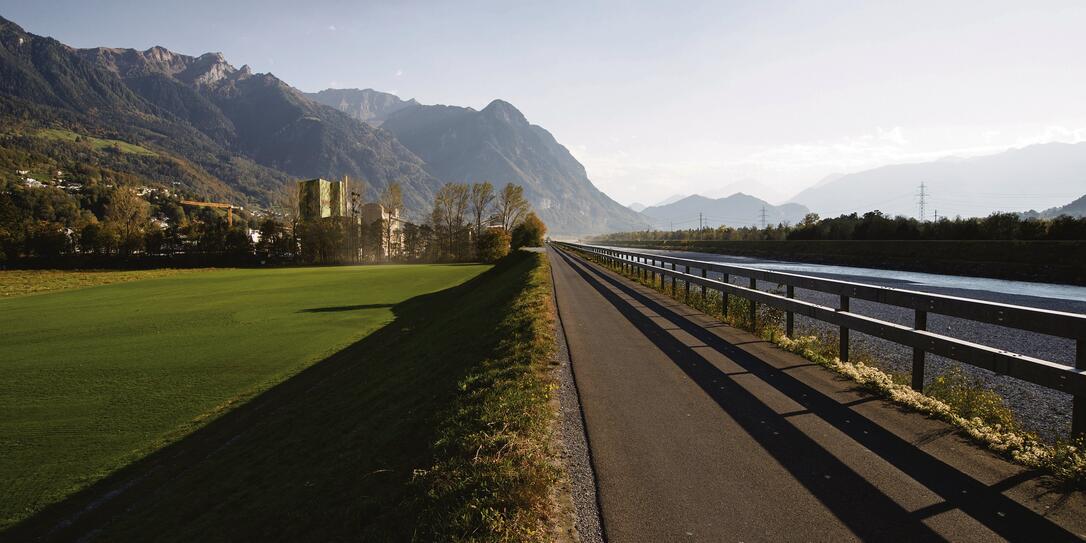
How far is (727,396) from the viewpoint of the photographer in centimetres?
654

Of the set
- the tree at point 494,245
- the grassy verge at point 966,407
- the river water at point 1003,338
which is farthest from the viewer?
the tree at point 494,245

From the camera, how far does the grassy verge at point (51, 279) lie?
5753cm

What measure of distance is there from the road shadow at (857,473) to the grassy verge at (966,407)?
0.32 m

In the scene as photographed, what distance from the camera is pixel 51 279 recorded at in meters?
67.6

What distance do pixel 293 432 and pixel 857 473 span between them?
403 inches

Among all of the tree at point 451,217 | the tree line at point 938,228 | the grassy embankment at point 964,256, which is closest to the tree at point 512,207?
the tree at point 451,217

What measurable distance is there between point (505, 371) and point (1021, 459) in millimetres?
6207

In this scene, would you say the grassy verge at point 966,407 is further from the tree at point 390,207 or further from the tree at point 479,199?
the tree at point 479,199

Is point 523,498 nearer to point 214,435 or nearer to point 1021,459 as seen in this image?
point 1021,459

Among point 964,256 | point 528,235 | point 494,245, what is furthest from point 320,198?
point 964,256

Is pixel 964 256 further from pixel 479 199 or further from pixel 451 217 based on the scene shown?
pixel 479 199

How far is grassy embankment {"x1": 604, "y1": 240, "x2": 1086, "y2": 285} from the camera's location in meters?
23.7

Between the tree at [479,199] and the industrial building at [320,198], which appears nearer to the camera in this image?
the industrial building at [320,198]

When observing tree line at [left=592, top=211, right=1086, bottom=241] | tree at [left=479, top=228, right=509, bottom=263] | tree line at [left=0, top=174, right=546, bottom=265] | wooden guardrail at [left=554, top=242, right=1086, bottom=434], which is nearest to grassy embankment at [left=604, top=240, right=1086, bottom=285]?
tree line at [left=592, top=211, right=1086, bottom=241]
